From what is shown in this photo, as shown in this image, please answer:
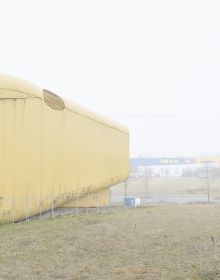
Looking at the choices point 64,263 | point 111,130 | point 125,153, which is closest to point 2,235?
point 64,263

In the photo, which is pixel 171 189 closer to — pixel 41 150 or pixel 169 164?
pixel 169 164

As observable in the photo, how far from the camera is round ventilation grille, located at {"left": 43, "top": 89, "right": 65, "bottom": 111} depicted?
69.8 ft

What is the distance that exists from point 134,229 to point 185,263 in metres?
6.97

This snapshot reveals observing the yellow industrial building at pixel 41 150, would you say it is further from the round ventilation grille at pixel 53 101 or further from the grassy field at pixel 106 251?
the grassy field at pixel 106 251

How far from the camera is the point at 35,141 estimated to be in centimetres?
1956

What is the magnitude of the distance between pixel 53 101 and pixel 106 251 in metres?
10.8

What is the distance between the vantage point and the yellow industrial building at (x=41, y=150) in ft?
58.6

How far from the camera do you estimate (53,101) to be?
22.0m

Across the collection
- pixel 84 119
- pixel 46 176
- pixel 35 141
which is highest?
pixel 84 119

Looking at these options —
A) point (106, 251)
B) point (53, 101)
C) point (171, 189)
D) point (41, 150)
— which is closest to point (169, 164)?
point (171, 189)

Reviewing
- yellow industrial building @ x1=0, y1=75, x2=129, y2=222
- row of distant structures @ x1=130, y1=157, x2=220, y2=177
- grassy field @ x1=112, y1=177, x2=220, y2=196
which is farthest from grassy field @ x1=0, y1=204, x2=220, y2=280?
row of distant structures @ x1=130, y1=157, x2=220, y2=177

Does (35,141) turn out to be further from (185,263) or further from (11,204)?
(185,263)

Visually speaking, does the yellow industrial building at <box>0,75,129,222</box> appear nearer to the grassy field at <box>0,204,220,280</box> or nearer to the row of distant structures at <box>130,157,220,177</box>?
the grassy field at <box>0,204,220,280</box>

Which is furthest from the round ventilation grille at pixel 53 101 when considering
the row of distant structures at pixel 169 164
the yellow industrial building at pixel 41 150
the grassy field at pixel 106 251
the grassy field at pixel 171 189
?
the row of distant structures at pixel 169 164
